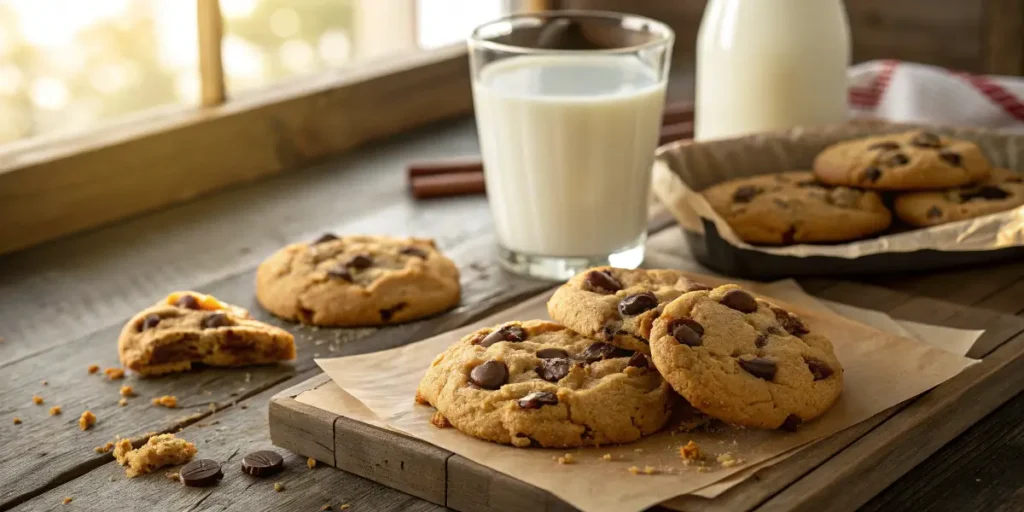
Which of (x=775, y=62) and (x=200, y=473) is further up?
(x=775, y=62)

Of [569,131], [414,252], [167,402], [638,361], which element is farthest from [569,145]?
[167,402]

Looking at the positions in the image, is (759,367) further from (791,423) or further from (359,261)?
(359,261)

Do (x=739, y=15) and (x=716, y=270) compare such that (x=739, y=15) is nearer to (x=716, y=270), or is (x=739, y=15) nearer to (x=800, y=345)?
(x=716, y=270)

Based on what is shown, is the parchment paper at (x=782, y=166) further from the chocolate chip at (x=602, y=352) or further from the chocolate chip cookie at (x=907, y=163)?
the chocolate chip at (x=602, y=352)

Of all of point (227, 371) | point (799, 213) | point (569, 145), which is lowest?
point (227, 371)

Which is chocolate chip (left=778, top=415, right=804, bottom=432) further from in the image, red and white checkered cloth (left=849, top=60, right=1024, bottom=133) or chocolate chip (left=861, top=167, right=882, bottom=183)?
red and white checkered cloth (left=849, top=60, right=1024, bottom=133)

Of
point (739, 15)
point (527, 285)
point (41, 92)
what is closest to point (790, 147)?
point (739, 15)
